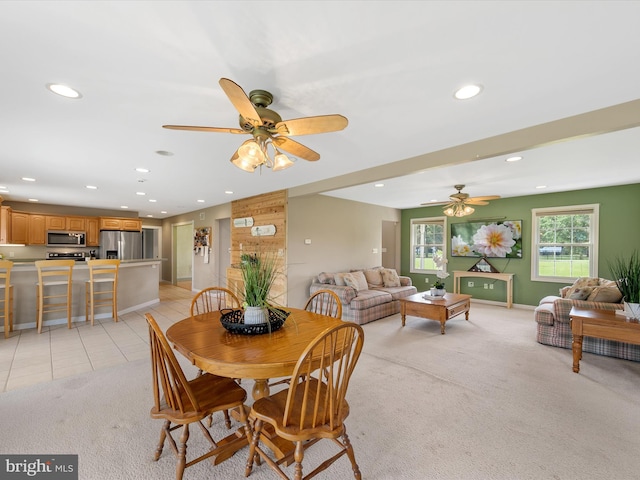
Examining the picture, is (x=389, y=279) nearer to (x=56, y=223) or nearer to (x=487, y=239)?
(x=487, y=239)

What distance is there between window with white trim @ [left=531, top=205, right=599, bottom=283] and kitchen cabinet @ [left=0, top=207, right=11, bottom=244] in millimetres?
10999

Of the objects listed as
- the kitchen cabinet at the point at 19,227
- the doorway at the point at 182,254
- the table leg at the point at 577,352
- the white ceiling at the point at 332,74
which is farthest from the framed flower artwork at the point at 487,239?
the kitchen cabinet at the point at 19,227

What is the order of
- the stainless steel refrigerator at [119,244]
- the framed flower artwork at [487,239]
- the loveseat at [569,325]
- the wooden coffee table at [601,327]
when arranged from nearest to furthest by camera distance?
the wooden coffee table at [601,327] → the loveseat at [569,325] → the framed flower artwork at [487,239] → the stainless steel refrigerator at [119,244]

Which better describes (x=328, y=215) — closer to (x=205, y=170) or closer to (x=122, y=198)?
(x=205, y=170)

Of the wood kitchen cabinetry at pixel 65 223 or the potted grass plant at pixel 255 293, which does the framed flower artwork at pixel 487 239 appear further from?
the wood kitchen cabinetry at pixel 65 223

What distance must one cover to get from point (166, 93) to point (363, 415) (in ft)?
9.04

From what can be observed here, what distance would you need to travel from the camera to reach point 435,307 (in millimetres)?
4379

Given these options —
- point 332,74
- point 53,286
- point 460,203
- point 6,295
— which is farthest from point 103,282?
point 460,203

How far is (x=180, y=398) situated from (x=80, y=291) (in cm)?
488

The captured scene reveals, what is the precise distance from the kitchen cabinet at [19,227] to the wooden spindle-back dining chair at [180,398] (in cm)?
777

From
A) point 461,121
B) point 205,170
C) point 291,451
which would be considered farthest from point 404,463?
point 205,170

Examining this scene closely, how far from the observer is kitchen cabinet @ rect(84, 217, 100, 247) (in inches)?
302

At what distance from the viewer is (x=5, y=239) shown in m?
6.07

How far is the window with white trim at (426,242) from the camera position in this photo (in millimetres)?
7473
